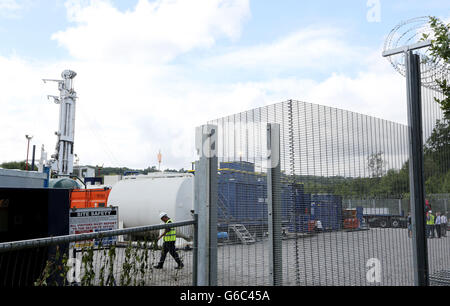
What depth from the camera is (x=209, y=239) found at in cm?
522

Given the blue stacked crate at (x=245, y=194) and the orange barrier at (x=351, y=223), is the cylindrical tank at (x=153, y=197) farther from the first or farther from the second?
the orange barrier at (x=351, y=223)

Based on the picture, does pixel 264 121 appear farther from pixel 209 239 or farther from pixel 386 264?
pixel 386 264

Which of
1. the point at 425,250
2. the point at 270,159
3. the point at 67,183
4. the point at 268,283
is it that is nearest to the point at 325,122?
the point at 270,159

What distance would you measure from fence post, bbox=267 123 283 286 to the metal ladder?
1.05 feet

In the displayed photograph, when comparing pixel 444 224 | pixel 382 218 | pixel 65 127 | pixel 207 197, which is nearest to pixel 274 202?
pixel 207 197

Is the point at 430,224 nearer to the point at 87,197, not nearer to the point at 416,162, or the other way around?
the point at 416,162

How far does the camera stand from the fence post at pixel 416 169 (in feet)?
18.1

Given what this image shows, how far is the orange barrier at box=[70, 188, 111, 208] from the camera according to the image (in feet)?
63.7

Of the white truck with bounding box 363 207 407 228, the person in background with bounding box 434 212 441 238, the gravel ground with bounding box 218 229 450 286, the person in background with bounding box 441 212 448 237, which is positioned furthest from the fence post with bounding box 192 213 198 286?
the person in background with bounding box 441 212 448 237

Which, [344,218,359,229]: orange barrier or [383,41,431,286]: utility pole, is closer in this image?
[344,218,359,229]: orange barrier

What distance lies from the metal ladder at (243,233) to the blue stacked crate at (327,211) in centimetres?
86

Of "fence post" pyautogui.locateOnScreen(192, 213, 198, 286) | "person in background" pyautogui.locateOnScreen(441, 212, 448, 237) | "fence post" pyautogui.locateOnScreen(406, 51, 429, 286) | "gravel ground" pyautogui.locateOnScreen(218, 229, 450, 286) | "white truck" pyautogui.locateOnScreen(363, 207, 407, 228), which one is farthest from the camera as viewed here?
"person in background" pyautogui.locateOnScreen(441, 212, 448, 237)

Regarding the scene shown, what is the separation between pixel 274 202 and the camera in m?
4.64

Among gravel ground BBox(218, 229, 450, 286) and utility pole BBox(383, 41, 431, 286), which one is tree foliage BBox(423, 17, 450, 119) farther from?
gravel ground BBox(218, 229, 450, 286)
